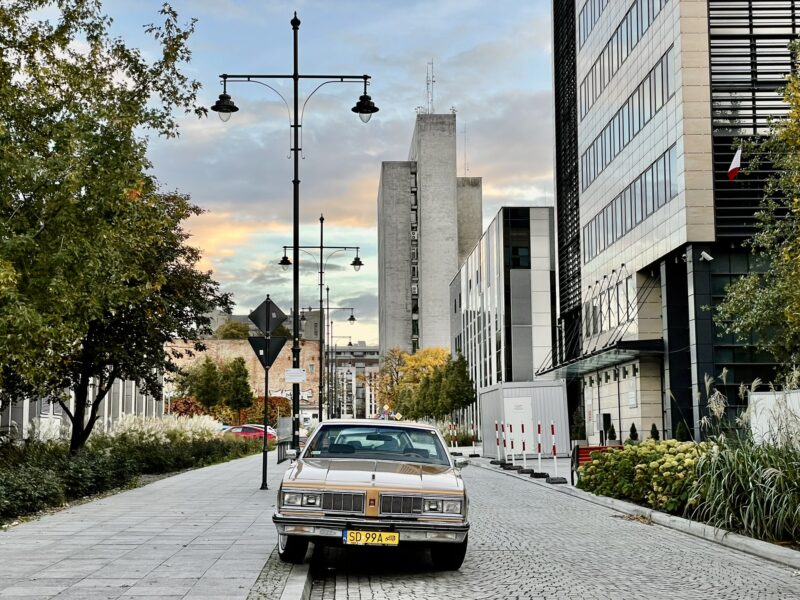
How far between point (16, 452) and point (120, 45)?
26.3 ft

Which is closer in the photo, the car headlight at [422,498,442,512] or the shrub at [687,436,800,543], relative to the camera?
the car headlight at [422,498,442,512]

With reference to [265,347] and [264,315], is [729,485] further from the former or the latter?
[265,347]

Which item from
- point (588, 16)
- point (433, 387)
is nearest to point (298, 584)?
point (588, 16)

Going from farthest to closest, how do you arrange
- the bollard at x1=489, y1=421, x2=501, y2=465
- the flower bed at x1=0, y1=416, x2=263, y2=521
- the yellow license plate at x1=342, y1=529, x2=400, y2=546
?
the bollard at x1=489, y1=421, x2=501, y2=465 < the flower bed at x1=0, y1=416, x2=263, y2=521 < the yellow license plate at x1=342, y1=529, x2=400, y2=546

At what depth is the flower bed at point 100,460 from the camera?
15672mm

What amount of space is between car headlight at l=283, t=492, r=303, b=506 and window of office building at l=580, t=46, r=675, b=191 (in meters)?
31.9

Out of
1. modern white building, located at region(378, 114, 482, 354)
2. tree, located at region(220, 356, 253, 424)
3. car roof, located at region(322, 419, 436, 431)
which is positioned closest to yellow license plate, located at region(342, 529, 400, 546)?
car roof, located at region(322, 419, 436, 431)

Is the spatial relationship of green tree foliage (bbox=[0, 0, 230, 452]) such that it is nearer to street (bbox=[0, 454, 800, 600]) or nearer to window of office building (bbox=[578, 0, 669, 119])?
street (bbox=[0, 454, 800, 600])

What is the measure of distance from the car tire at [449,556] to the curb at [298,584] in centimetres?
125

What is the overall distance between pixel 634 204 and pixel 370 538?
118 ft

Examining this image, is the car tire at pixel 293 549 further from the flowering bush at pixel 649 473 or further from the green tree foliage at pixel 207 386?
the green tree foliage at pixel 207 386

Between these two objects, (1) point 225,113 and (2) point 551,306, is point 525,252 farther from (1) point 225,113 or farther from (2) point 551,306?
(1) point 225,113

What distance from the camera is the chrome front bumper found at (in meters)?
9.48

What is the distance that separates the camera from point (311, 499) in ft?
31.5
